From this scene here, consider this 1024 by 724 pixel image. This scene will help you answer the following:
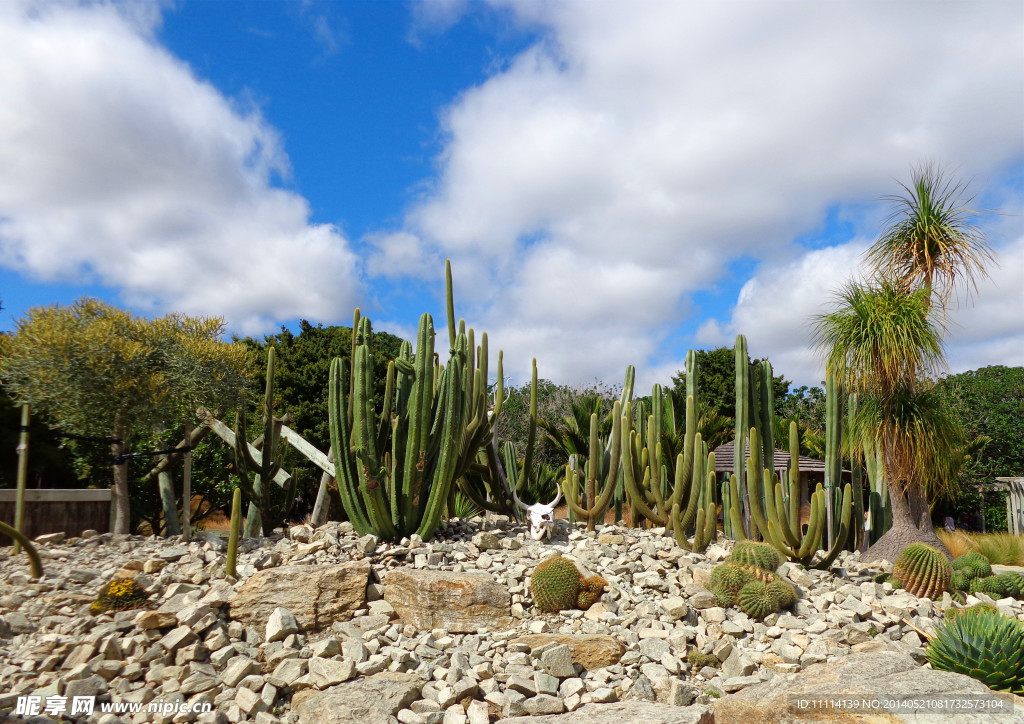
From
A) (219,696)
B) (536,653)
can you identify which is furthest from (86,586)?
(536,653)

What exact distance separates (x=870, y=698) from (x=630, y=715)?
4.86 ft

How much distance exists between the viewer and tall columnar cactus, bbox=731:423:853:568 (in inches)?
313

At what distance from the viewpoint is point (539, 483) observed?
44.9 ft

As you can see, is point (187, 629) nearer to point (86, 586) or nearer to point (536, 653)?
point (86, 586)

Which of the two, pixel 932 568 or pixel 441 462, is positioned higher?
pixel 441 462

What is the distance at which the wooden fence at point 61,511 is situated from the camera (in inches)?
301

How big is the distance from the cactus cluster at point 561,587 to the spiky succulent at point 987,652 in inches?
118

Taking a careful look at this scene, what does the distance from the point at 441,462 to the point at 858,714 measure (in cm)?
505

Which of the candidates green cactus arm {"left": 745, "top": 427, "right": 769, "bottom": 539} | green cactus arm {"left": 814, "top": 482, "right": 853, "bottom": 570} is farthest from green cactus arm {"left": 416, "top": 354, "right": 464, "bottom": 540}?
green cactus arm {"left": 814, "top": 482, "right": 853, "bottom": 570}

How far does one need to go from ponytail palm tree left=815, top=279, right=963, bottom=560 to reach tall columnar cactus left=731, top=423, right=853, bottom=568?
5.47ft

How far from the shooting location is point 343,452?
8.02m

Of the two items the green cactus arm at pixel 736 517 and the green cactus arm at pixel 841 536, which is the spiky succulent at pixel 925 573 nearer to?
the green cactus arm at pixel 841 536

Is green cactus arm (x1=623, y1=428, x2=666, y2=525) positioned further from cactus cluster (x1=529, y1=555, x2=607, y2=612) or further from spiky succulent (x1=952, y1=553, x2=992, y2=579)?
spiky succulent (x1=952, y1=553, x2=992, y2=579)

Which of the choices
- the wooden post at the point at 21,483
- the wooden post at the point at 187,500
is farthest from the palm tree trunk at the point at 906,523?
the wooden post at the point at 21,483
